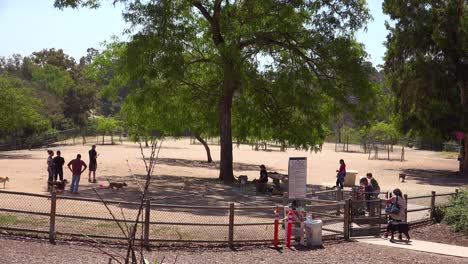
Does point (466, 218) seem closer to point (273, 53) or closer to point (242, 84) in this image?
point (242, 84)

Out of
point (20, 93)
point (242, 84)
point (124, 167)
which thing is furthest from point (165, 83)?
point (20, 93)

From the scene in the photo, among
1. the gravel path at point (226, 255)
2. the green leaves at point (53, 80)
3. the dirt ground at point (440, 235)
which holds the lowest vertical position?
the dirt ground at point (440, 235)

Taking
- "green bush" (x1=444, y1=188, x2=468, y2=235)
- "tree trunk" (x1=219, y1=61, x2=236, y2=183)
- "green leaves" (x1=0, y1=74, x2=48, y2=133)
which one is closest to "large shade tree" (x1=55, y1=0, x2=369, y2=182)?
→ "tree trunk" (x1=219, y1=61, x2=236, y2=183)

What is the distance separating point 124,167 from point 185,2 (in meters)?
14.9

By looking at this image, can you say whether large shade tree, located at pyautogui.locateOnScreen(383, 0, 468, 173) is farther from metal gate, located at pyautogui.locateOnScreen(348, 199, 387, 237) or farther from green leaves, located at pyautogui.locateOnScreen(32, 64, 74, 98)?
green leaves, located at pyautogui.locateOnScreen(32, 64, 74, 98)

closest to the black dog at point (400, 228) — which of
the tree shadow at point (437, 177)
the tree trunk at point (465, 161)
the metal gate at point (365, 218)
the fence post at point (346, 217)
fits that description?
the metal gate at point (365, 218)

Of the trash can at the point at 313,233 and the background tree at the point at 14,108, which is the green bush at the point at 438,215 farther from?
the background tree at the point at 14,108

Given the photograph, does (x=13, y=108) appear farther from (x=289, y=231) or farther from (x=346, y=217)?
(x=289, y=231)

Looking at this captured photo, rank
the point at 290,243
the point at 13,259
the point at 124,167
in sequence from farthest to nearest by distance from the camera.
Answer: the point at 124,167, the point at 290,243, the point at 13,259

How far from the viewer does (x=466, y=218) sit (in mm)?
17594

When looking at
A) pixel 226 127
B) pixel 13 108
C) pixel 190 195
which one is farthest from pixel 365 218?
pixel 13 108

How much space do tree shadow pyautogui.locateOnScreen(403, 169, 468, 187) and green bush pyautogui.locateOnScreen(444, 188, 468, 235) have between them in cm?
1737

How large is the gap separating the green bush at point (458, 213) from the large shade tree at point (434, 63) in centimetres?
2445

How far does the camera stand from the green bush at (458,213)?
57.7 feet
